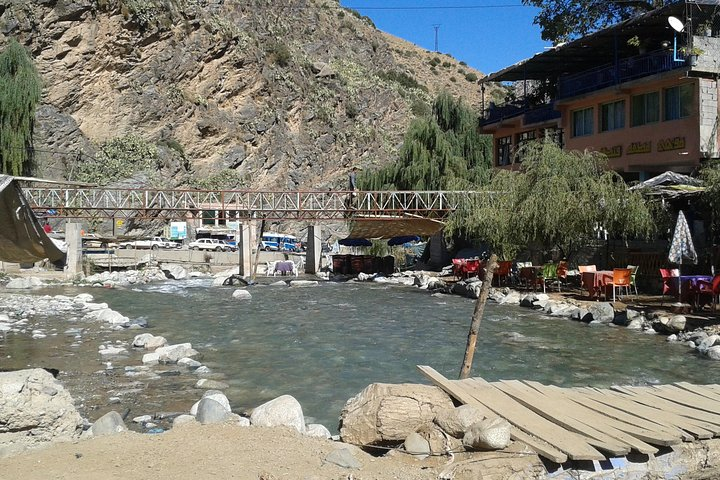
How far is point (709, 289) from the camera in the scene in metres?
15.0

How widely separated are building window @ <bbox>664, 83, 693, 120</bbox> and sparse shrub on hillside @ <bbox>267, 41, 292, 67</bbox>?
1744 inches

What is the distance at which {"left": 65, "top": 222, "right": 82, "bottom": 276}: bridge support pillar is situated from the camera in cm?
3094

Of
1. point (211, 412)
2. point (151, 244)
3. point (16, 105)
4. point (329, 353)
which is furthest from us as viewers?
Result: point (151, 244)

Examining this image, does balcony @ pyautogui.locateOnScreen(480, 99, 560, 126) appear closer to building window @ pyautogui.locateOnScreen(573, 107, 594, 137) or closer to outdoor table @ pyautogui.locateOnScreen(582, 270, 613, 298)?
building window @ pyautogui.locateOnScreen(573, 107, 594, 137)

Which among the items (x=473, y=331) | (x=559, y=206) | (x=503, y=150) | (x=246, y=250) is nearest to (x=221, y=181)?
(x=246, y=250)

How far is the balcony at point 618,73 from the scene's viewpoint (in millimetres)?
23566

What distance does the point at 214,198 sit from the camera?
54.6m

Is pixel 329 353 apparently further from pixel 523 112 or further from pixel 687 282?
pixel 523 112

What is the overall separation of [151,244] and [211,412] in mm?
→ 38422

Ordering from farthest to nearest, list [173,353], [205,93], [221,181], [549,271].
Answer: [205,93]
[221,181]
[549,271]
[173,353]

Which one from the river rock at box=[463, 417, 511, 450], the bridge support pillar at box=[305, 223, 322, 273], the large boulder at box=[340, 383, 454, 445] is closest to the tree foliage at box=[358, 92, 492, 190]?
the bridge support pillar at box=[305, 223, 322, 273]

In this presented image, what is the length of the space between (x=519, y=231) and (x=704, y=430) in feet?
53.6

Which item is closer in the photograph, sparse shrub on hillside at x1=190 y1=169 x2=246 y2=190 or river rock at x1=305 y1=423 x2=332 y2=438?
river rock at x1=305 y1=423 x2=332 y2=438

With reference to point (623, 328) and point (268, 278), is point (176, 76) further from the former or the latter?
point (623, 328)
